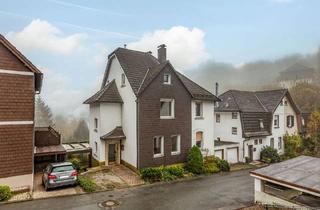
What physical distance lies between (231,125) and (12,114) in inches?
950

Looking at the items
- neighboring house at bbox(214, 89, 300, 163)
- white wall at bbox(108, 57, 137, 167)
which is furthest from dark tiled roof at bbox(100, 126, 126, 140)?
neighboring house at bbox(214, 89, 300, 163)

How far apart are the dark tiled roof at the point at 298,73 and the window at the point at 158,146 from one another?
89481 mm

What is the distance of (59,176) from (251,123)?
76.5 ft

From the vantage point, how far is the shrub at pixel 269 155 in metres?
30.0

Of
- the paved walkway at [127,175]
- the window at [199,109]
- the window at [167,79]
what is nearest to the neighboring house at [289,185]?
the paved walkway at [127,175]

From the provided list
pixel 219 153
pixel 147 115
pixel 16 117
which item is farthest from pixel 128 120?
pixel 219 153

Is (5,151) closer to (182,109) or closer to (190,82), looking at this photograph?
(182,109)

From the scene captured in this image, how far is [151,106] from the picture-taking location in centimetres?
2209

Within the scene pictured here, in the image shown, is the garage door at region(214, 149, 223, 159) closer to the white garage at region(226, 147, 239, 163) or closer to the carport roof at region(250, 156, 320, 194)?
the white garage at region(226, 147, 239, 163)

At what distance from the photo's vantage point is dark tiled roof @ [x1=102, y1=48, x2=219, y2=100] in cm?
2242

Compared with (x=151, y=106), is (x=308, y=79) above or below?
above

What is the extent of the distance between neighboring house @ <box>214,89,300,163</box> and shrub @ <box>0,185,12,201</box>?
20.0 m

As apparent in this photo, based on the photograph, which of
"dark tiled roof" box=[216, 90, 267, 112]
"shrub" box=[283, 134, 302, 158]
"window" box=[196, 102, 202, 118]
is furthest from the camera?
"shrub" box=[283, 134, 302, 158]

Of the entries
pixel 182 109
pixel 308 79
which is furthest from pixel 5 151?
pixel 308 79
